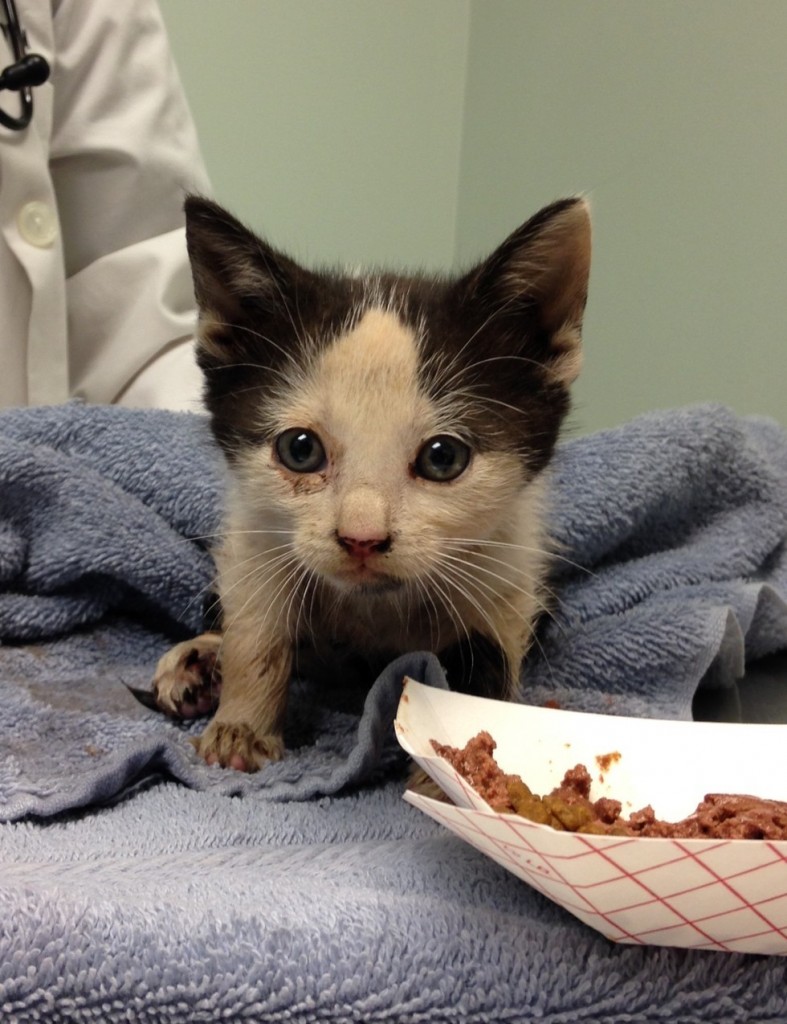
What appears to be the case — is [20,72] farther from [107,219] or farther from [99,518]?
[99,518]

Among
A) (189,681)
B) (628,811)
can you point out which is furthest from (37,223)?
(628,811)

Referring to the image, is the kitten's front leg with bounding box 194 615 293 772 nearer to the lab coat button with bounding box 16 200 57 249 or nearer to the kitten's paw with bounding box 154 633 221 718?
the kitten's paw with bounding box 154 633 221 718

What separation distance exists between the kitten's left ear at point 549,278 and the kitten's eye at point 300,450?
22 cm

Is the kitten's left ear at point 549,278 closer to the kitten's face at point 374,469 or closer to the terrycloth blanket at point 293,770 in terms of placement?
the kitten's face at point 374,469

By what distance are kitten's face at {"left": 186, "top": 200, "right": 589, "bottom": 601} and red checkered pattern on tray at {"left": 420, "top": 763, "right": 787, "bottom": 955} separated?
34 centimetres

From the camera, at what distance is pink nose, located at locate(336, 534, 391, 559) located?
0.82 metres

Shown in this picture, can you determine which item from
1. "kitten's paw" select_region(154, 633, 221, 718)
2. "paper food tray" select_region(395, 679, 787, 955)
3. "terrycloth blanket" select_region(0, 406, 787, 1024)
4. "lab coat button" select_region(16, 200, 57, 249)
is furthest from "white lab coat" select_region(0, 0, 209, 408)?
"paper food tray" select_region(395, 679, 787, 955)

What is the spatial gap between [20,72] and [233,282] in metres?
0.67

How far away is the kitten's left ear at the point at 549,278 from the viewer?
3.00ft

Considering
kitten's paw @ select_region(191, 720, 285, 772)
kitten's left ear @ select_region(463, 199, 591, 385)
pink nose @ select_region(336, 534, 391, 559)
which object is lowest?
kitten's paw @ select_region(191, 720, 285, 772)

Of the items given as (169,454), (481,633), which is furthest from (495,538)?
(169,454)

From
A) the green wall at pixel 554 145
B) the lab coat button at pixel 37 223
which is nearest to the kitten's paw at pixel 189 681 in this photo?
the lab coat button at pixel 37 223

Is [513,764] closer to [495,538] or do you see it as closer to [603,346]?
[495,538]

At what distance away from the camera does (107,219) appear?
1.70 meters
